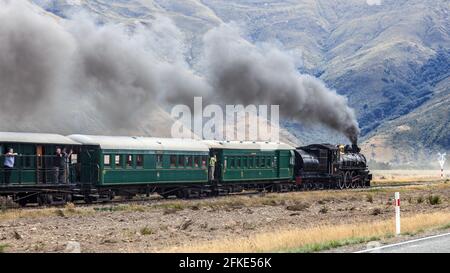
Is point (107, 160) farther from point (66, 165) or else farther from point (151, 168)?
point (151, 168)

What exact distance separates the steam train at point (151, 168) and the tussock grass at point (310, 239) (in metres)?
12.4

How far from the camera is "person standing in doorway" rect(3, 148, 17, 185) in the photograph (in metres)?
27.1

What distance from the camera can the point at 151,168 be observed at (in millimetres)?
33781

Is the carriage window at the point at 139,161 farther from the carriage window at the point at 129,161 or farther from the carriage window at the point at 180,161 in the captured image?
the carriage window at the point at 180,161

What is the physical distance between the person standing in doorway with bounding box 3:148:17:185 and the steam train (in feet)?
0.20

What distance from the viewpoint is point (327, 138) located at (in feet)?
561

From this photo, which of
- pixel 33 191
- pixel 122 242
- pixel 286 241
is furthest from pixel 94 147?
pixel 286 241

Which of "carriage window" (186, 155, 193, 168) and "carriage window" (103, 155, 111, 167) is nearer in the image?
"carriage window" (103, 155, 111, 167)

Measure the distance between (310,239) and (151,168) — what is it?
1697cm

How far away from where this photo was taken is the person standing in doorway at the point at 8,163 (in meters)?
27.1

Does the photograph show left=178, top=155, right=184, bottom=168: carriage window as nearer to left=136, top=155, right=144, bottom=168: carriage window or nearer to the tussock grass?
left=136, top=155, right=144, bottom=168: carriage window

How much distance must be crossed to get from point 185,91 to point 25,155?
95.8 ft

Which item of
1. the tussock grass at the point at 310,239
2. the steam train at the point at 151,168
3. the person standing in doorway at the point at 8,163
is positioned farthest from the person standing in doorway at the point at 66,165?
the tussock grass at the point at 310,239

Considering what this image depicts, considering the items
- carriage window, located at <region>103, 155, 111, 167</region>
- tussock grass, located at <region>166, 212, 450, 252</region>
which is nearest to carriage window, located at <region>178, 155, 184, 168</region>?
carriage window, located at <region>103, 155, 111, 167</region>
